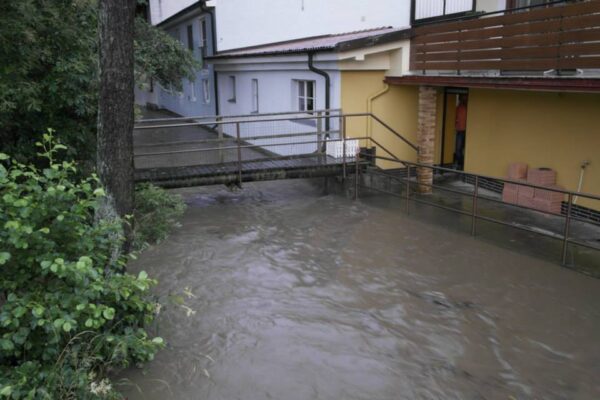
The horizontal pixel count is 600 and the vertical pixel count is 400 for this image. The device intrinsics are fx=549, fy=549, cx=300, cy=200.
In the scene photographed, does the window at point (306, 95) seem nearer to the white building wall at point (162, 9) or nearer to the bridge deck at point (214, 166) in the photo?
the bridge deck at point (214, 166)

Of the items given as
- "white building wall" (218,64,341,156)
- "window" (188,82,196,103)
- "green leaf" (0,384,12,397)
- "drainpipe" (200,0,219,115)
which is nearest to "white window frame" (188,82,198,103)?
"window" (188,82,196,103)

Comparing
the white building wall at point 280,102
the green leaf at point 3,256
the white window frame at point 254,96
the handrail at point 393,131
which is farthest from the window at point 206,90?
the green leaf at point 3,256

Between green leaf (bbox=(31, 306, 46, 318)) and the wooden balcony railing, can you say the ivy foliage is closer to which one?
green leaf (bbox=(31, 306, 46, 318))

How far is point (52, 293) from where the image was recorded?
13.1ft

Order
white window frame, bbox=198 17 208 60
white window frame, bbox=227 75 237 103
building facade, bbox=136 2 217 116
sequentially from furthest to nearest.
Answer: white window frame, bbox=198 17 208 60 → building facade, bbox=136 2 217 116 → white window frame, bbox=227 75 237 103

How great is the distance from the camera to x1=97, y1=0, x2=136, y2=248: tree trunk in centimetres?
507

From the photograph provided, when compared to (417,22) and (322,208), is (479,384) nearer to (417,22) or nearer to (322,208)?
(322,208)

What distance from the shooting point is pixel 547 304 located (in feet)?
21.7

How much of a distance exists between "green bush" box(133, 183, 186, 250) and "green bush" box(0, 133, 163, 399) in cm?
389

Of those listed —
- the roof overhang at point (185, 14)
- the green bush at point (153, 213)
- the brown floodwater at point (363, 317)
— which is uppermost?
the roof overhang at point (185, 14)

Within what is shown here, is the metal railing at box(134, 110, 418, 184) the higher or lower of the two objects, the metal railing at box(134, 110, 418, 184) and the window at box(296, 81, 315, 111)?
the lower

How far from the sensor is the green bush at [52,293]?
3.77 meters

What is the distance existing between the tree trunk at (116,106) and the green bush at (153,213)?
9.53 feet

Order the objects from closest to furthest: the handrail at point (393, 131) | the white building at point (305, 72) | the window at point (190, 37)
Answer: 1. the white building at point (305, 72)
2. the handrail at point (393, 131)
3. the window at point (190, 37)
